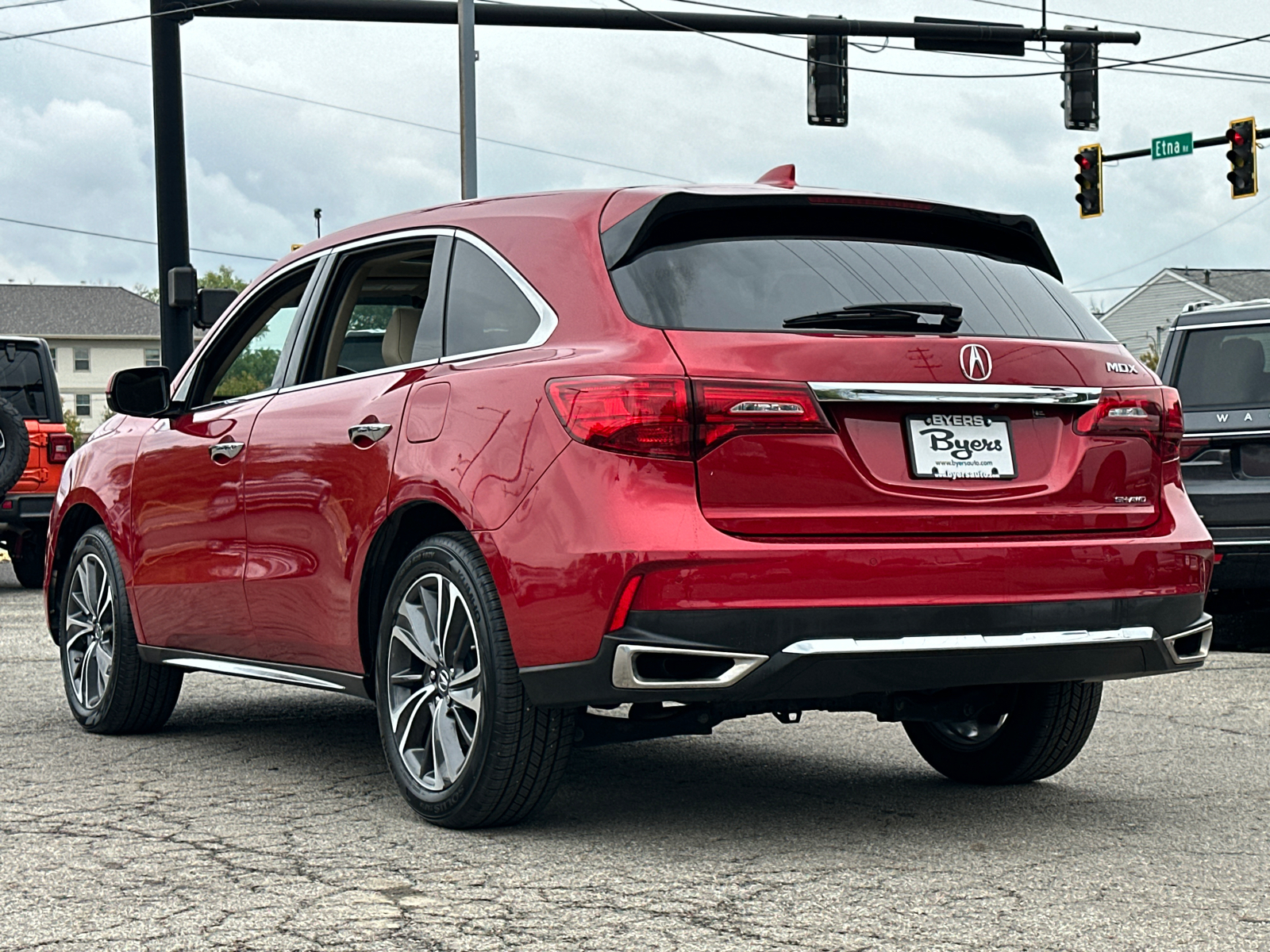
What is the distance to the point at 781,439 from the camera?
15.0 ft

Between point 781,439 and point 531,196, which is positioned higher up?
point 531,196

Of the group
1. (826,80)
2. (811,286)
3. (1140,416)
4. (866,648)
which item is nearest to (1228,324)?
(1140,416)

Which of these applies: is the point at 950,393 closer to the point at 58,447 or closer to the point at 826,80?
the point at 58,447

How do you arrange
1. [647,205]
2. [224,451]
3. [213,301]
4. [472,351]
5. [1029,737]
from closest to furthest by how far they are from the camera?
[647,205] < [472,351] < [1029,737] < [224,451] < [213,301]

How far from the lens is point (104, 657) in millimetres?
7152

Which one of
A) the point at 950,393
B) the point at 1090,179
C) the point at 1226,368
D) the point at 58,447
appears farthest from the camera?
the point at 1090,179

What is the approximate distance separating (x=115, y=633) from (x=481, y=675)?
261 centimetres

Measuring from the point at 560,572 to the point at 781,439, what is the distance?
635 mm

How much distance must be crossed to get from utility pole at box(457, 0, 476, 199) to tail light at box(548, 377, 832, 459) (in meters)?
14.4

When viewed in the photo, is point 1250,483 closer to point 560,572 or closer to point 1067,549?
point 1067,549

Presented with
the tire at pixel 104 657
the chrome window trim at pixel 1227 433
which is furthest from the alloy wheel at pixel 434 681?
the chrome window trim at pixel 1227 433

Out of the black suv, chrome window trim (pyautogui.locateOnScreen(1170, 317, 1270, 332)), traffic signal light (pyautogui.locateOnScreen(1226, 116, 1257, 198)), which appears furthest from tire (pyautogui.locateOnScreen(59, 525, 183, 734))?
traffic signal light (pyautogui.locateOnScreen(1226, 116, 1257, 198))

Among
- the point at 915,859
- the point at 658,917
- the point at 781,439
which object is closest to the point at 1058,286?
the point at 781,439

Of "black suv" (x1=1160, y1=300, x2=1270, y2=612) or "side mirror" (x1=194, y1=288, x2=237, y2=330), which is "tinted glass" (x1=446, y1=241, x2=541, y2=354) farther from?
"black suv" (x1=1160, y1=300, x2=1270, y2=612)
